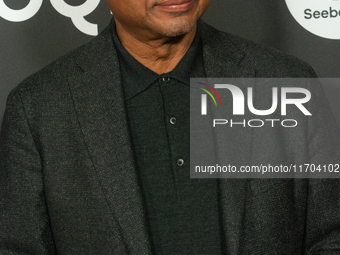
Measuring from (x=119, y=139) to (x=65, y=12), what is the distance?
2.21 ft

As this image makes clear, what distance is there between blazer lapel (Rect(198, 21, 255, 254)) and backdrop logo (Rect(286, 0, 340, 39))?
44 centimetres

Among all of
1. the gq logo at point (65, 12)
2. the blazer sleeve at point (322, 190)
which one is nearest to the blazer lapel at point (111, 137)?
the gq logo at point (65, 12)

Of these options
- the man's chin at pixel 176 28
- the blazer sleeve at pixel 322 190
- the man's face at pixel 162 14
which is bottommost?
the blazer sleeve at pixel 322 190

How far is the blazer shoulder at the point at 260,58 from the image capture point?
1482 mm

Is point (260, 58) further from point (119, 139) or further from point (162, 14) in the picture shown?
point (119, 139)

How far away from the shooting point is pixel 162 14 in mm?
1300

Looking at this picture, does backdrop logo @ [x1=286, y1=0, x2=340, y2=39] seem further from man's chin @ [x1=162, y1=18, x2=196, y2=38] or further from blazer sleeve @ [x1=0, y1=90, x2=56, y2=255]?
blazer sleeve @ [x1=0, y1=90, x2=56, y2=255]

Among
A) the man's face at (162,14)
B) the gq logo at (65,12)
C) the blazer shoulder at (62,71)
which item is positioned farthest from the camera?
the gq logo at (65,12)

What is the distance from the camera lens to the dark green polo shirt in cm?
136

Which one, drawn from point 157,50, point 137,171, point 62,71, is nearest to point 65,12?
point 62,71

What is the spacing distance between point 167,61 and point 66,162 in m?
0.44

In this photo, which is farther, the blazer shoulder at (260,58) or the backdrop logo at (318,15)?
the backdrop logo at (318,15)

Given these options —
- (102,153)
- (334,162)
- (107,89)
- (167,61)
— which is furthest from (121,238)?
(334,162)

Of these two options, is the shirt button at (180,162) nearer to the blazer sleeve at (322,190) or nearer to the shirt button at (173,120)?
the shirt button at (173,120)
